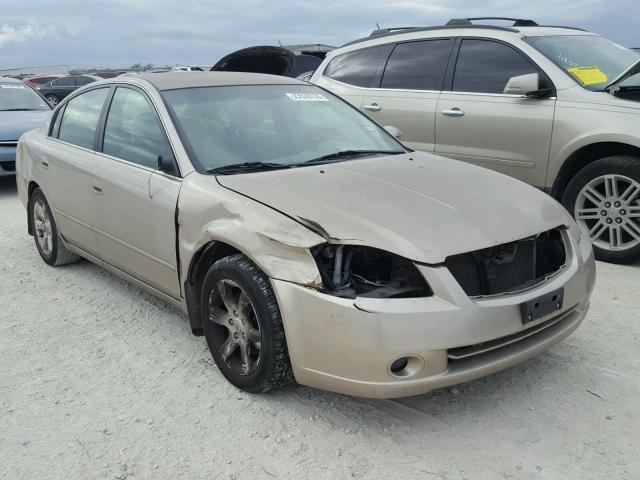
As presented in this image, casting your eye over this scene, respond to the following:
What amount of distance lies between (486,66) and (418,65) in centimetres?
74

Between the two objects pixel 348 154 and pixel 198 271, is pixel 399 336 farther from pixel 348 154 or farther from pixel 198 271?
pixel 348 154

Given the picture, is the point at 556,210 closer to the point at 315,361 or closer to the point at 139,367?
the point at 315,361

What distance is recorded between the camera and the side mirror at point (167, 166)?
3.48m

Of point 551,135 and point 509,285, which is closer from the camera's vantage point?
point 509,285

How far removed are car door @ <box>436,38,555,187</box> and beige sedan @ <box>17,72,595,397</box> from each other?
1.58 m

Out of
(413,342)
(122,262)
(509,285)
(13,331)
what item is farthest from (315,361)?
(13,331)

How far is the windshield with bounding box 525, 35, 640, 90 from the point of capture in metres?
5.24

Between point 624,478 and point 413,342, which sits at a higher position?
point 413,342

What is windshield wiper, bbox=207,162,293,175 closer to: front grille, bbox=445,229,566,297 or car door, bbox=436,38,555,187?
front grille, bbox=445,229,566,297

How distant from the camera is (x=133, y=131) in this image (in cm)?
399

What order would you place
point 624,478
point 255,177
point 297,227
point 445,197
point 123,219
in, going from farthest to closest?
point 123,219, point 255,177, point 445,197, point 297,227, point 624,478

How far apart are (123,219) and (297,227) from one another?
1511 mm

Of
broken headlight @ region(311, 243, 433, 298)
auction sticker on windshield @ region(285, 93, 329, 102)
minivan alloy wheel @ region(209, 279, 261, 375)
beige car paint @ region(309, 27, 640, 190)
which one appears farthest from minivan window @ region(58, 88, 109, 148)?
beige car paint @ region(309, 27, 640, 190)

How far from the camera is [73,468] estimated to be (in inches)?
103
